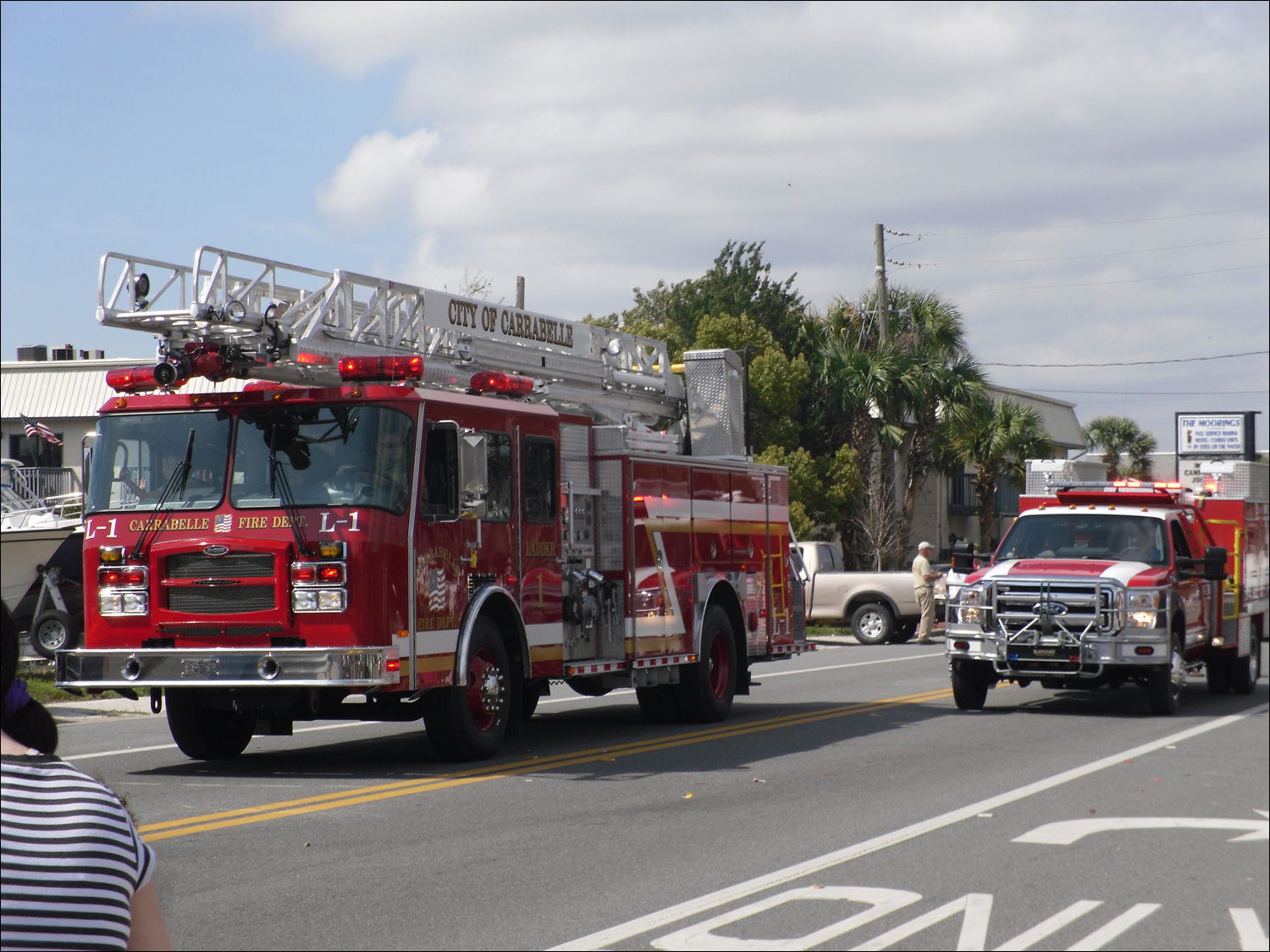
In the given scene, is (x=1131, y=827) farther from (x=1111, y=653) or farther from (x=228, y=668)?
(x=1111, y=653)

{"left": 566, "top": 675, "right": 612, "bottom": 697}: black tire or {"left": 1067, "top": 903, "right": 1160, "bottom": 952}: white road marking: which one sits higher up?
{"left": 566, "top": 675, "right": 612, "bottom": 697}: black tire

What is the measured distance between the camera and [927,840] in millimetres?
8500

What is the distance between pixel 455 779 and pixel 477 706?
3.48ft

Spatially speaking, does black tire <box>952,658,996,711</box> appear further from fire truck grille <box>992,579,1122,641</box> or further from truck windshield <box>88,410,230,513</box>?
truck windshield <box>88,410,230,513</box>

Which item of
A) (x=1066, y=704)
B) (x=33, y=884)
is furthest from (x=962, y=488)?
(x=33, y=884)

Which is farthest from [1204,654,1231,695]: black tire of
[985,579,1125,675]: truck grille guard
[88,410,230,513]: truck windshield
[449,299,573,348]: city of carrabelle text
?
[88,410,230,513]: truck windshield

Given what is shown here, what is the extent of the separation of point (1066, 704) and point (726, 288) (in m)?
42.6

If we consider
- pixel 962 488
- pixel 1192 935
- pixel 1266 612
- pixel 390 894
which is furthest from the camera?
pixel 962 488

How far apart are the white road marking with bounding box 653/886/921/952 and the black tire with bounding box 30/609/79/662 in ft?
52.7

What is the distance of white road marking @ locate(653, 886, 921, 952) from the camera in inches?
244

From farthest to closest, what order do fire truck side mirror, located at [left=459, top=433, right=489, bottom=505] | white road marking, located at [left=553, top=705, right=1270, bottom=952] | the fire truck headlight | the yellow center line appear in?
fire truck side mirror, located at [left=459, top=433, right=489, bottom=505] → the fire truck headlight → the yellow center line → white road marking, located at [left=553, top=705, right=1270, bottom=952]

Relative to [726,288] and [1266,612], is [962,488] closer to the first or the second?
[726,288]

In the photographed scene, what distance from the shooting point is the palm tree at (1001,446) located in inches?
1601

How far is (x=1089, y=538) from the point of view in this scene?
1623 cm
